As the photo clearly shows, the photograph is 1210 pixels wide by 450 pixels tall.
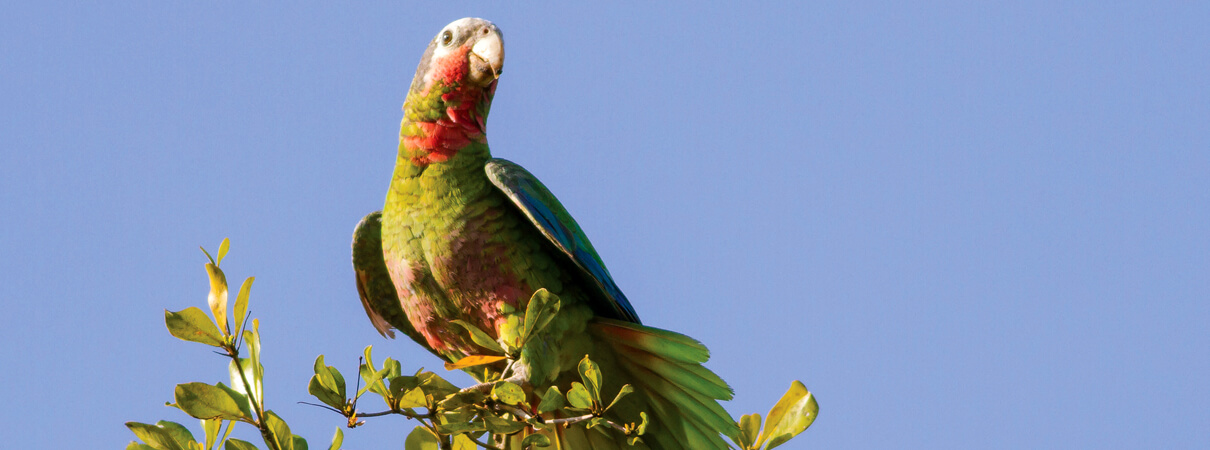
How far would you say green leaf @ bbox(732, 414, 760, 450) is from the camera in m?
2.92

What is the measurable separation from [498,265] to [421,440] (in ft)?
2.98

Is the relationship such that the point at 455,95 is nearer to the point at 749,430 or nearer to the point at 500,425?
the point at 500,425

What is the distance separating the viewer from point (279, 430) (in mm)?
2729

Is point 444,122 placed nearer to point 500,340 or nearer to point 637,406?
point 500,340

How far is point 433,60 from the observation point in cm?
418

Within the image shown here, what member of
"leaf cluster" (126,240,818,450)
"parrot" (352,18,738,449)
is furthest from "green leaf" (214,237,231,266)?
"parrot" (352,18,738,449)

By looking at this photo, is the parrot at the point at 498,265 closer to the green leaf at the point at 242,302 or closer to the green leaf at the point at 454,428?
the green leaf at the point at 454,428

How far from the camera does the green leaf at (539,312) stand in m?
3.07

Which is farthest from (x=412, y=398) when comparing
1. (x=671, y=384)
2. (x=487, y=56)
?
(x=487, y=56)

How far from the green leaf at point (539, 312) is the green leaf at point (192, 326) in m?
0.88

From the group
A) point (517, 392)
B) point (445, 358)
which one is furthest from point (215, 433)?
point (445, 358)

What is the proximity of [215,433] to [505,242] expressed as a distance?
4.47 feet

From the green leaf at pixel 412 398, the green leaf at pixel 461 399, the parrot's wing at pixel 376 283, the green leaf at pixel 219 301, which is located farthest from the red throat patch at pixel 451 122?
the green leaf at pixel 219 301

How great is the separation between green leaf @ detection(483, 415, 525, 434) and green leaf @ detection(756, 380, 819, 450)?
29.2 inches
